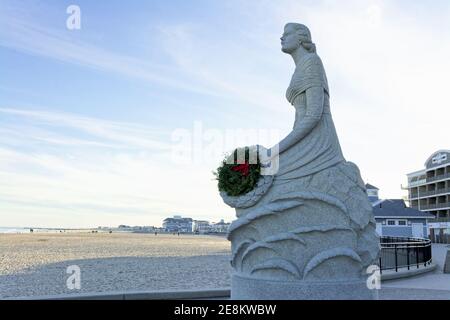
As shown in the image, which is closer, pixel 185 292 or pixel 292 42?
pixel 292 42

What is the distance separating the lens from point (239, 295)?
26.1ft

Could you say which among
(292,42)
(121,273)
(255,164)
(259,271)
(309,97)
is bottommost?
(121,273)

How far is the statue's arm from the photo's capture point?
7.95 meters

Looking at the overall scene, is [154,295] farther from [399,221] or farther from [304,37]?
[399,221]

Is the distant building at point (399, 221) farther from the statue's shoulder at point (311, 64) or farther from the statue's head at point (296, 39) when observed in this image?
the statue's shoulder at point (311, 64)

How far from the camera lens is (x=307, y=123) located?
7945 mm

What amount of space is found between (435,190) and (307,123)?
57.5m

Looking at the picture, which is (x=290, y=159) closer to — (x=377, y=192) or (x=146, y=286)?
(x=146, y=286)

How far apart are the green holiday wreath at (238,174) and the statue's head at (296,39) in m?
2.21

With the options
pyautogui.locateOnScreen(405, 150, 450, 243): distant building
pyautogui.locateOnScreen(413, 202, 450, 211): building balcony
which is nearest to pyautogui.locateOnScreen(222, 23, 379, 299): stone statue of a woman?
pyautogui.locateOnScreen(405, 150, 450, 243): distant building

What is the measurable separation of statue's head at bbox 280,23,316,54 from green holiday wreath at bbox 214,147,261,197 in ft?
7.26

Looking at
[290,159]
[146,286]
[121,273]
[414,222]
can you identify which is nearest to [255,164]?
[290,159]

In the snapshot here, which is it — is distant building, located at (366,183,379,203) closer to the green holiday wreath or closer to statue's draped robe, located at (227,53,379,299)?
statue's draped robe, located at (227,53,379,299)
